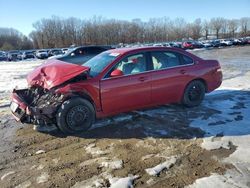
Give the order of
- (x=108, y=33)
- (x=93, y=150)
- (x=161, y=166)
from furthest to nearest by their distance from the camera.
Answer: (x=108, y=33), (x=93, y=150), (x=161, y=166)

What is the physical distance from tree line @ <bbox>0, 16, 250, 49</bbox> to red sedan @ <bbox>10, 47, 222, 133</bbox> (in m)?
83.2

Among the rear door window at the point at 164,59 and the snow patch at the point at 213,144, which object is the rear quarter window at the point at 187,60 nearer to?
the rear door window at the point at 164,59

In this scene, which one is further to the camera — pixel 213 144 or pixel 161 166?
pixel 213 144

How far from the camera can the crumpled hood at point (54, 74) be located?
5861 millimetres

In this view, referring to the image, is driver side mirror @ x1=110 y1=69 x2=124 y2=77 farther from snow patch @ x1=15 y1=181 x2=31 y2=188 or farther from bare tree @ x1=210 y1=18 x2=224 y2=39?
bare tree @ x1=210 y1=18 x2=224 y2=39

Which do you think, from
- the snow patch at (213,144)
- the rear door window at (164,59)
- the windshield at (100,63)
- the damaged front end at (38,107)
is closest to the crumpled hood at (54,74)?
the damaged front end at (38,107)

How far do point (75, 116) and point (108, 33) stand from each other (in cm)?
9212

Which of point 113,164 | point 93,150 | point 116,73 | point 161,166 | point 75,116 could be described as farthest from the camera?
point 116,73

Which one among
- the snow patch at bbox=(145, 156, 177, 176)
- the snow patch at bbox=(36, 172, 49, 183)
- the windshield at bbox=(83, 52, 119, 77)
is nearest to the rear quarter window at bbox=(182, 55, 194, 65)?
the windshield at bbox=(83, 52, 119, 77)

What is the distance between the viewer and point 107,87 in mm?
6016

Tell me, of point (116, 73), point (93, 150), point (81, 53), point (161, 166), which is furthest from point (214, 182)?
point (81, 53)

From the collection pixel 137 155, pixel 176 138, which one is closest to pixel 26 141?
pixel 137 155

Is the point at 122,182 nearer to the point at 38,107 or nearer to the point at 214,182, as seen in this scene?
the point at 214,182

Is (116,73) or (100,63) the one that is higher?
(100,63)
